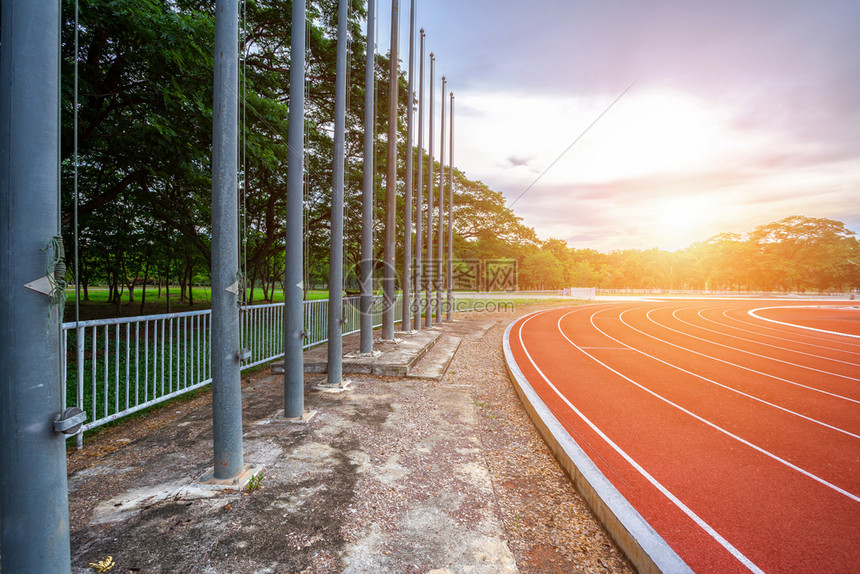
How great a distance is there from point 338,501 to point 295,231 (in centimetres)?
328

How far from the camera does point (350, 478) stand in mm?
3650

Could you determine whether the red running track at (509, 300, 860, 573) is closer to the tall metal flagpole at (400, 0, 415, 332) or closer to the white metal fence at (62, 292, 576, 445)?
the tall metal flagpole at (400, 0, 415, 332)

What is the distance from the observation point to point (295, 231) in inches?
196

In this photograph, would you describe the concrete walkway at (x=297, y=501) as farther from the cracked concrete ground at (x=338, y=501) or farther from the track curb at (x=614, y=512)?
the track curb at (x=614, y=512)

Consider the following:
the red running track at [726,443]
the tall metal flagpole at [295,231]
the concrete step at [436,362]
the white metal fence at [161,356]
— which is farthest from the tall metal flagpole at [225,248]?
the concrete step at [436,362]

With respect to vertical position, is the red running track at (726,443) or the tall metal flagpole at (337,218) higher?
the tall metal flagpole at (337,218)

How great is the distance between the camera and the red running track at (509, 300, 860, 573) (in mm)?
3270

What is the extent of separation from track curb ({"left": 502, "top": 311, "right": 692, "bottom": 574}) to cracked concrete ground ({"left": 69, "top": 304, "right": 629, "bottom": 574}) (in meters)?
0.11

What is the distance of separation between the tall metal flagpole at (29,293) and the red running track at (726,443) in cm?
417

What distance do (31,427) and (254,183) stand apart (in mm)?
16514

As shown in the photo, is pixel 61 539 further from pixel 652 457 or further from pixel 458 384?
pixel 458 384

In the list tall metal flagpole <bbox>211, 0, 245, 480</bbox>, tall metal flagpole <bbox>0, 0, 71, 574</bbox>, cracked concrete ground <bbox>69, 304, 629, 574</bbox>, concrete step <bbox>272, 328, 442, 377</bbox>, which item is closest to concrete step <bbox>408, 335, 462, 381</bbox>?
concrete step <bbox>272, 328, 442, 377</bbox>

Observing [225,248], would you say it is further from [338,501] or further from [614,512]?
[614,512]

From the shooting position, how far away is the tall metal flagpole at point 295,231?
4820 mm
